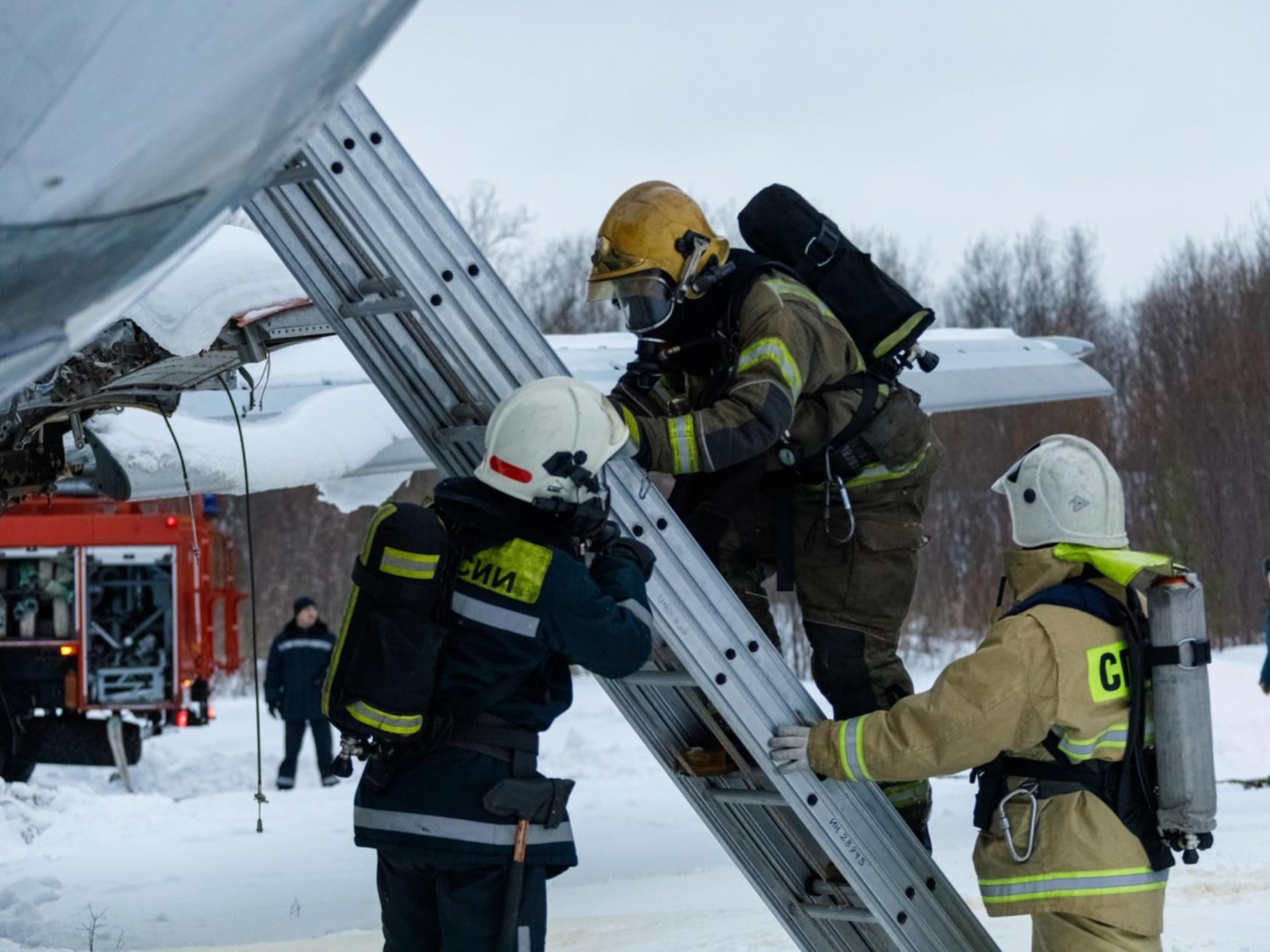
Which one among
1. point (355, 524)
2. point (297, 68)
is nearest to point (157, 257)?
point (297, 68)

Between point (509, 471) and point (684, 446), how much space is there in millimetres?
527

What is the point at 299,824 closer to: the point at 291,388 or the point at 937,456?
the point at 291,388

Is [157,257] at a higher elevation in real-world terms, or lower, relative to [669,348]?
lower

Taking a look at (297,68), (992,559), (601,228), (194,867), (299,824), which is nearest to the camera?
(297,68)

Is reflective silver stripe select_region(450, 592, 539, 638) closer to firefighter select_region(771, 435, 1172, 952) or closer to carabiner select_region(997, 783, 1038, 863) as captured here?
firefighter select_region(771, 435, 1172, 952)

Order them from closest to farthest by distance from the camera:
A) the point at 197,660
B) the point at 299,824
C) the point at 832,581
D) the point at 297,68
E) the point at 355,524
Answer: the point at 297,68 → the point at 832,581 → the point at 299,824 → the point at 197,660 → the point at 355,524

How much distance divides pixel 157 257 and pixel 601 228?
2718 mm

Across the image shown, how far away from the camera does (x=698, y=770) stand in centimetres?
474

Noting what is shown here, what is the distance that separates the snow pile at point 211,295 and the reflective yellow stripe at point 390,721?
203cm

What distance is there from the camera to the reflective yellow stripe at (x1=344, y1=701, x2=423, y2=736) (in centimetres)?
388

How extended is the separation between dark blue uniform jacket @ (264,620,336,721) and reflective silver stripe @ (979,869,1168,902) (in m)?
11.5

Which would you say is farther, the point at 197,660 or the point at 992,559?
the point at 992,559

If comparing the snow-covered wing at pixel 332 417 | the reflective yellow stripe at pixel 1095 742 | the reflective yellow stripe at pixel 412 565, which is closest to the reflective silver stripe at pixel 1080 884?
the reflective yellow stripe at pixel 1095 742

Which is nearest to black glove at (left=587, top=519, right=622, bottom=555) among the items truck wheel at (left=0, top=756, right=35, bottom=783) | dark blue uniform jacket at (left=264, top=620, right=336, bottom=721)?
dark blue uniform jacket at (left=264, top=620, right=336, bottom=721)
